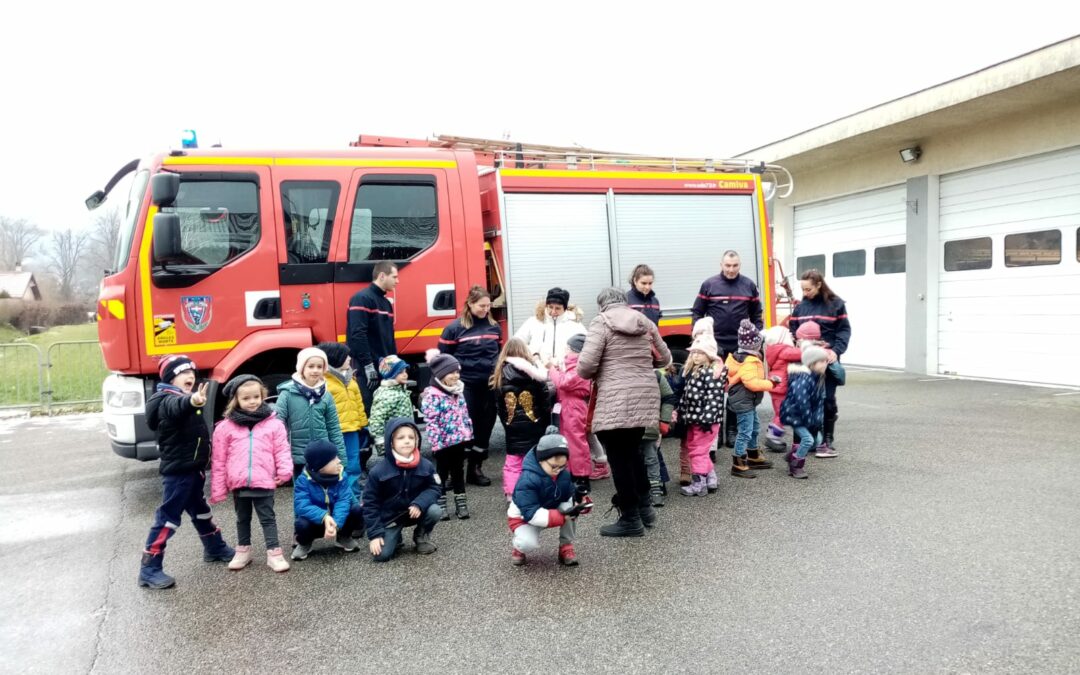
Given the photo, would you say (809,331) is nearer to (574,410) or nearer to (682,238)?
(682,238)

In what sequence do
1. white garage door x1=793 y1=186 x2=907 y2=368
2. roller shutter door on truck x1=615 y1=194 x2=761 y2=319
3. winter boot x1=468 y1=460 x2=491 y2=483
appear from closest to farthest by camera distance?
winter boot x1=468 y1=460 x2=491 y2=483
roller shutter door on truck x1=615 y1=194 x2=761 y2=319
white garage door x1=793 y1=186 x2=907 y2=368

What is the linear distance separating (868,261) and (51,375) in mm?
13722

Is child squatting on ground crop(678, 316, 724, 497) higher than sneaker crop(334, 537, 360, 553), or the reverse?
child squatting on ground crop(678, 316, 724, 497)

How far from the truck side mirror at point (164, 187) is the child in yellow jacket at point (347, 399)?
1.70 meters

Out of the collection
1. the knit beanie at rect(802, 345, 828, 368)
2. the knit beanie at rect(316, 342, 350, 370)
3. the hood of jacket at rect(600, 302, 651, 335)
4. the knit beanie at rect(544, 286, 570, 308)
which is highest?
the knit beanie at rect(544, 286, 570, 308)

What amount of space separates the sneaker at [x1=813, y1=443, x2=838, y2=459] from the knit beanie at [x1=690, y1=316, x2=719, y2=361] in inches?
71.6

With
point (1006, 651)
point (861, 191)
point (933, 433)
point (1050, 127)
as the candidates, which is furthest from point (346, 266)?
point (861, 191)

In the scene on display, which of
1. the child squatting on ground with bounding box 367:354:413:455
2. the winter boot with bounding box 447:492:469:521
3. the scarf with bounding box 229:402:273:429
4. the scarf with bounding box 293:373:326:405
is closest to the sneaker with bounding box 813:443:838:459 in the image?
the winter boot with bounding box 447:492:469:521

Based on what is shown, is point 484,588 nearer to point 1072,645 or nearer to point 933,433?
point 1072,645

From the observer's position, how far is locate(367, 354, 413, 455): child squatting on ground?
5.45 metres

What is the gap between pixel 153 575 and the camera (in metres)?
4.43

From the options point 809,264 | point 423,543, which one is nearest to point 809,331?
point 423,543

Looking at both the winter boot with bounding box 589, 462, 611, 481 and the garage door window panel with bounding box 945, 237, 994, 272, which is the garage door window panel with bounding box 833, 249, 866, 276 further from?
the winter boot with bounding box 589, 462, 611, 481

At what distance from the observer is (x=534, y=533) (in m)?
4.50
